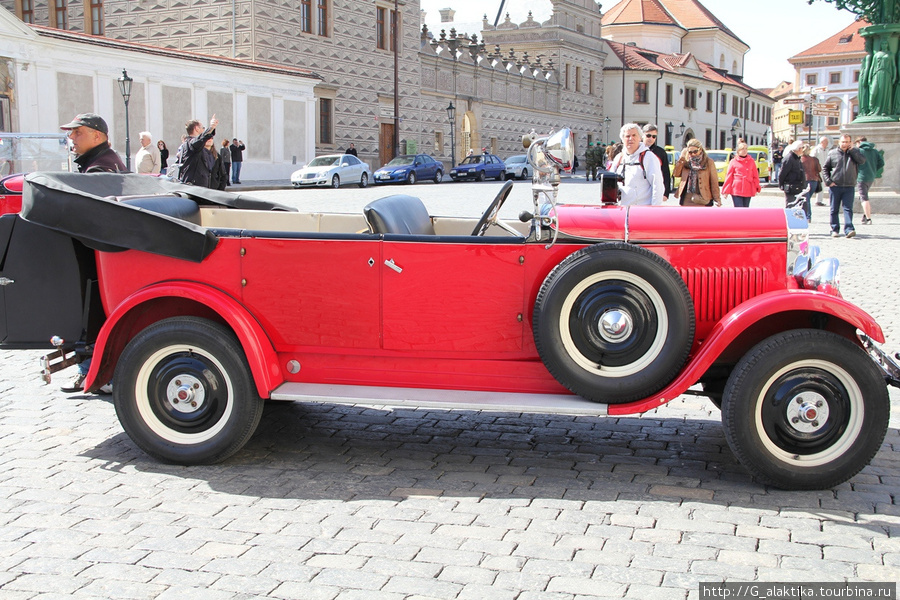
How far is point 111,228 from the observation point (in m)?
4.91

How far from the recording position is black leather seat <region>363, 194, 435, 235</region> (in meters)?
5.00

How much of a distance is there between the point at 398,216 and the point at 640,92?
8291 cm

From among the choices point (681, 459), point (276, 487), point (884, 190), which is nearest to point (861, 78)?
point (884, 190)

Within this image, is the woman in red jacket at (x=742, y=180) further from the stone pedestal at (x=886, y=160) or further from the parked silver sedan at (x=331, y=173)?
the parked silver sedan at (x=331, y=173)

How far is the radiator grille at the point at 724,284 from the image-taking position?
16.0 ft

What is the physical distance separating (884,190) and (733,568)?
2215cm

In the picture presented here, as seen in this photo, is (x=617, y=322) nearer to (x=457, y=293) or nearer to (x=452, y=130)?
(x=457, y=293)

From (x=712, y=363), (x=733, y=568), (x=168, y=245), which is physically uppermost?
(x=168, y=245)

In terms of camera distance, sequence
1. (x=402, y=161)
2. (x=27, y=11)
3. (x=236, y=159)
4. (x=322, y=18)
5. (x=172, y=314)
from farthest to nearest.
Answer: (x=27, y=11) < (x=322, y=18) < (x=402, y=161) < (x=236, y=159) < (x=172, y=314)

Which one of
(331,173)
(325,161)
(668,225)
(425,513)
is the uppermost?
(325,161)

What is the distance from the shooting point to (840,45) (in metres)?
115

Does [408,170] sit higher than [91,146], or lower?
higher

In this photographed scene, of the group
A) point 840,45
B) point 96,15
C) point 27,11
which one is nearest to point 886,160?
point 96,15

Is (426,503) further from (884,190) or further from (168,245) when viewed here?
(884,190)
